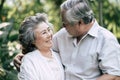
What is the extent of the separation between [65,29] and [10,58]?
70.7 inches

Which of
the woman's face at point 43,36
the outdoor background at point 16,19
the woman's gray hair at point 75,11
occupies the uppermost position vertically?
the woman's gray hair at point 75,11

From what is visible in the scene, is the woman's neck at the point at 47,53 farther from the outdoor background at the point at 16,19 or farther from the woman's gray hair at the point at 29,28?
the outdoor background at the point at 16,19

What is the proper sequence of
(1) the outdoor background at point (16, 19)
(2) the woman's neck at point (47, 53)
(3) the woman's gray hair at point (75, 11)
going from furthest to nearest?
(1) the outdoor background at point (16, 19) → (2) the woman's neck at point (47, 53) → (3) the woman's gray hair at point (75, 11)

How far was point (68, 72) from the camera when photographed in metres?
4.05

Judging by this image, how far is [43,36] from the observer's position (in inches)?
154

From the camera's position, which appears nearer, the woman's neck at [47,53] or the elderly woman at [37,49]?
the elderly woman at [37,49]

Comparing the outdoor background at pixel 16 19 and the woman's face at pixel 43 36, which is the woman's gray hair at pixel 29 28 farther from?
the outdoor background at pixel 16 19

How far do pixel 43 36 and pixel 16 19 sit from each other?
3464 millimetres

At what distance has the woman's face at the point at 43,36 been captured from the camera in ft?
12.9

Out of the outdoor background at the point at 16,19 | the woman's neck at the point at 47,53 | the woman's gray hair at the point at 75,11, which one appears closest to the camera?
the woman's gray hair at the point at 75,11

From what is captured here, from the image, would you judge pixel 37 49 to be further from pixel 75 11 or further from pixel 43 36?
pixel 75 11

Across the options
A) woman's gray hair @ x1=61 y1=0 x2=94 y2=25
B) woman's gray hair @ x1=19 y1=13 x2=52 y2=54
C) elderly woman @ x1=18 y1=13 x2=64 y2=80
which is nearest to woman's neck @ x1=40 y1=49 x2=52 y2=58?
elderly woman @ x1=18 y1=13 x2=64 y2=80

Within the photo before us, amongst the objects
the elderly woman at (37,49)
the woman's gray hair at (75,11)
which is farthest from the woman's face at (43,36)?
the woman's gray hair at (75,11)

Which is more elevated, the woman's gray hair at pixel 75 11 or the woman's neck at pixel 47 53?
the woman's gray hair at pixel 75 11
